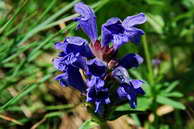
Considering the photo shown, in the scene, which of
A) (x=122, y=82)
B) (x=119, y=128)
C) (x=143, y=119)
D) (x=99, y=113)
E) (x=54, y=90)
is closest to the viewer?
(x=122, y=82)

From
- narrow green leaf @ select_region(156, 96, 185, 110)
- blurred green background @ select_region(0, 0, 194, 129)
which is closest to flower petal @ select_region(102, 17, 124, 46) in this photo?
blurred green background @ select_region(0, 0, 194, 129)

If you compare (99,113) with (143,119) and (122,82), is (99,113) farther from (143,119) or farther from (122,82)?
(143,119)

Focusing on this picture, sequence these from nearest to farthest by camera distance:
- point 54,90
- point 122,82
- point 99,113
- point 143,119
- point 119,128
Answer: point 122,82 < point 99,113 < point 119,128 < point 143,119 < point 54,90

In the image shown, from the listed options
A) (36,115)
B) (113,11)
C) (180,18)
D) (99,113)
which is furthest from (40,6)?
(99,113)

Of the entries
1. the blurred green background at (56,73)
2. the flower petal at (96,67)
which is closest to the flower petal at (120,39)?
the flower petal at (96,67)

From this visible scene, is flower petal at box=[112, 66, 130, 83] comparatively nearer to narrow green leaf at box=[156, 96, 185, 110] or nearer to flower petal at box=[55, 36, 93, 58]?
flower petal at box=[55, 36, 93, 58]

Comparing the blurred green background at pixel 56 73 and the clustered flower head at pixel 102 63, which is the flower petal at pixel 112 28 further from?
the blurred green background at pixel 56 73

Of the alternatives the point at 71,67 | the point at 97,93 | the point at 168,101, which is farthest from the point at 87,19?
the point at 168,101
